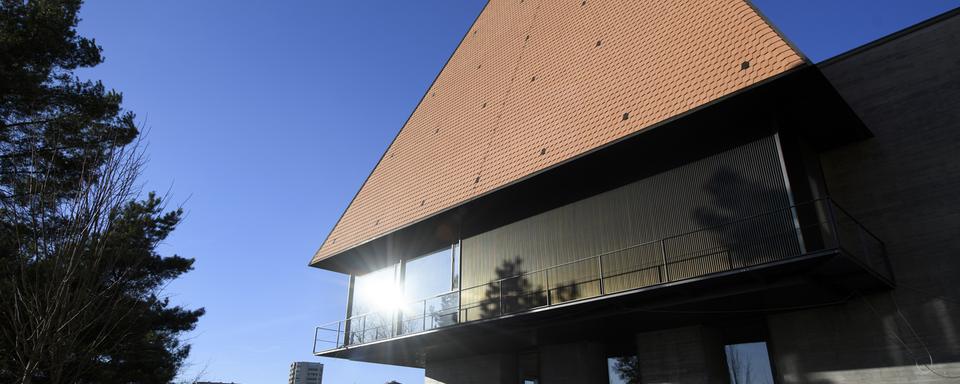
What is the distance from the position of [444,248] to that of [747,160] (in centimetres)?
840

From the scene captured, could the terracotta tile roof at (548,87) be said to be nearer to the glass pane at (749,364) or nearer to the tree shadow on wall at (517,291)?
the tree shadow on wall at (517,291)

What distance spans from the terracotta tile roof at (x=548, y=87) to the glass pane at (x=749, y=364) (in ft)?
15.8

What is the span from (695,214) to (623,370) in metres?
4.38

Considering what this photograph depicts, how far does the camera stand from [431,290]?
16.0m

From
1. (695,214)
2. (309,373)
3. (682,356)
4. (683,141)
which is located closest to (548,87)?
(683,141)

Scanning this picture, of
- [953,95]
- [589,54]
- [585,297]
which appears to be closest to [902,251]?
[953,95]

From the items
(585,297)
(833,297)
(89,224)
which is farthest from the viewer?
(585,297)

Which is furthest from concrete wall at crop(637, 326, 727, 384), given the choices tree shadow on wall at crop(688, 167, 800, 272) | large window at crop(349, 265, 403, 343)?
large window at crop(349, 265, 403, 343)

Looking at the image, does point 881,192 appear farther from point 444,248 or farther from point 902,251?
point 444,248

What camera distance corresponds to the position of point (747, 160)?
1093 cm

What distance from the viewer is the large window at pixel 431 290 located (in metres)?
15.2

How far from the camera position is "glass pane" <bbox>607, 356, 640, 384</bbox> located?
13297 mm

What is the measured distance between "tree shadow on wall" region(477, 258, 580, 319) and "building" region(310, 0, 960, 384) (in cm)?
5

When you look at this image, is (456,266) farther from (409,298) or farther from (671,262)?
(671,262)
